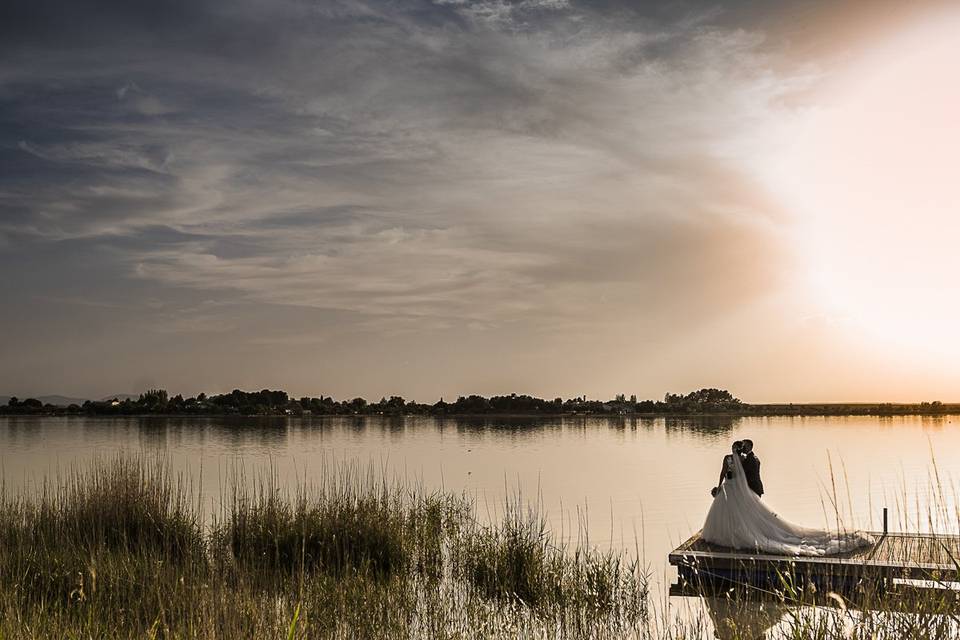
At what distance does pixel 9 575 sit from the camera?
382 inches

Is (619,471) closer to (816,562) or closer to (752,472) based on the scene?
(752,472)

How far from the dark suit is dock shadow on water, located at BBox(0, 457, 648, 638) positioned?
2246 mm

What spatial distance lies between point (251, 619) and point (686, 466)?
118ft

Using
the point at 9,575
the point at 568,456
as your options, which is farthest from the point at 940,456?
the point at 9,575

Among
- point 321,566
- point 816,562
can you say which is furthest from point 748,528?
point 321,566

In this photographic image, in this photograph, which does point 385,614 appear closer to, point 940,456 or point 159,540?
point 159,540

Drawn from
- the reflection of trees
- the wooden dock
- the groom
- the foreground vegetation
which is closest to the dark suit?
the groom

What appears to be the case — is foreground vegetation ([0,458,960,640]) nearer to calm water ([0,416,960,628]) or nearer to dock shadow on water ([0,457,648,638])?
dock shadow on water ([0,457,648,638])

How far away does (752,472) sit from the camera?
13508 mm

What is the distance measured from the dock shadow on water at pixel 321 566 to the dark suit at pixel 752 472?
88.4 inches

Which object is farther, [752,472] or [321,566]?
[752,472]

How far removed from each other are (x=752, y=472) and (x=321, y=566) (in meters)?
6.74

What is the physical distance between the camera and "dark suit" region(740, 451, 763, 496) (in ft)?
43.9

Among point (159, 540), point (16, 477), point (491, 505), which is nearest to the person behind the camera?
point (159, 540)
